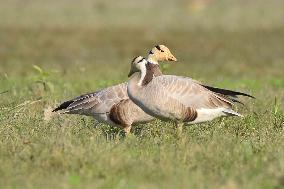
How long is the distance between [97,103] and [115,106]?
11.8 inches

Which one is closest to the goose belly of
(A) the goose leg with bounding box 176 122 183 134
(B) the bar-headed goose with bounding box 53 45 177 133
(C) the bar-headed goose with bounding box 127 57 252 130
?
(C) the bar-headed goose with bounding box 127 57 252 130

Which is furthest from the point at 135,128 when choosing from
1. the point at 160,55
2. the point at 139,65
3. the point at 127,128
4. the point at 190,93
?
the point at 190,93

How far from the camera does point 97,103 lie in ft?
30.8

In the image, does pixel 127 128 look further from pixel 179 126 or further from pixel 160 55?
pixel 160 55

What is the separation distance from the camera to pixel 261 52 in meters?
24.8

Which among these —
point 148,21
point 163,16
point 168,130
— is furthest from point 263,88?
point 163,16

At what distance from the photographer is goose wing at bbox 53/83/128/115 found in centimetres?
930

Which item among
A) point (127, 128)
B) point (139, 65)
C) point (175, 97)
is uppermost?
point (139, 65)

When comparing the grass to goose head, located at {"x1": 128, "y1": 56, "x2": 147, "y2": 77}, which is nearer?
the grass

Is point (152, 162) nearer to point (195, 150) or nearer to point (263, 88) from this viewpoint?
point (195, 150)

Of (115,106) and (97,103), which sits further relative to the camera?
(97,103)

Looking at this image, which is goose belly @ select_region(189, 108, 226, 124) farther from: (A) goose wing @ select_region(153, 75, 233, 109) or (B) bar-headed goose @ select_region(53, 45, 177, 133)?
(B) bar-headed goose @ select_region(53, 45, 177, 133)

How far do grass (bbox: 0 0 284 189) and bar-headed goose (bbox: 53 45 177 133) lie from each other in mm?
207

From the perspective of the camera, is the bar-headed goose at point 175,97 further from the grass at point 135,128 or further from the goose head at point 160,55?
the goose head at point 160,55
